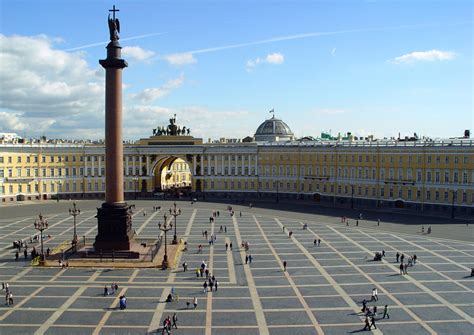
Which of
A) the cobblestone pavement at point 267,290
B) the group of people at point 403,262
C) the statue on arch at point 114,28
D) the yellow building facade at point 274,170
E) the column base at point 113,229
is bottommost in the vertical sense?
the cobblestone pavement at point 267,290

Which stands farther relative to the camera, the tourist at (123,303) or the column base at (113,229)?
the column base at (113,229)

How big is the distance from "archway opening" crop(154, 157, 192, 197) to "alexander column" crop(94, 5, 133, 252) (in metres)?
49.4

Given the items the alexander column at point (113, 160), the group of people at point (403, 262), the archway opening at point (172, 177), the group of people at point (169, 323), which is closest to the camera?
the group of people at point (169, 323)

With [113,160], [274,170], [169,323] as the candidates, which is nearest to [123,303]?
[169,323]

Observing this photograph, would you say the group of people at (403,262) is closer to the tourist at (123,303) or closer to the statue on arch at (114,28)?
the tourist at (123,303)

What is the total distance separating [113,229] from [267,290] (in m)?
14.9

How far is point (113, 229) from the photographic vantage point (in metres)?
39.9

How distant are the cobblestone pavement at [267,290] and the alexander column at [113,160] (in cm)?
395

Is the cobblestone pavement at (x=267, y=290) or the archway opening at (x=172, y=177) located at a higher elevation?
the archway opening at (x=172, y=177)

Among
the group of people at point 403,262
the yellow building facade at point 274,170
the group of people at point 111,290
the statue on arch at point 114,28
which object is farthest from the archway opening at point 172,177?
the group of people at point 111,290

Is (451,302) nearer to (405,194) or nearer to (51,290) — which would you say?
(51,290)

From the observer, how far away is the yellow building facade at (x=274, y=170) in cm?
6712

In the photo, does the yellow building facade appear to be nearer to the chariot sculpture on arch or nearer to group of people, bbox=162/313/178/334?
the chariot sculpture on arch

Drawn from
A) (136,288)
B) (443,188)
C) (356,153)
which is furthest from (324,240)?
(356,153)
